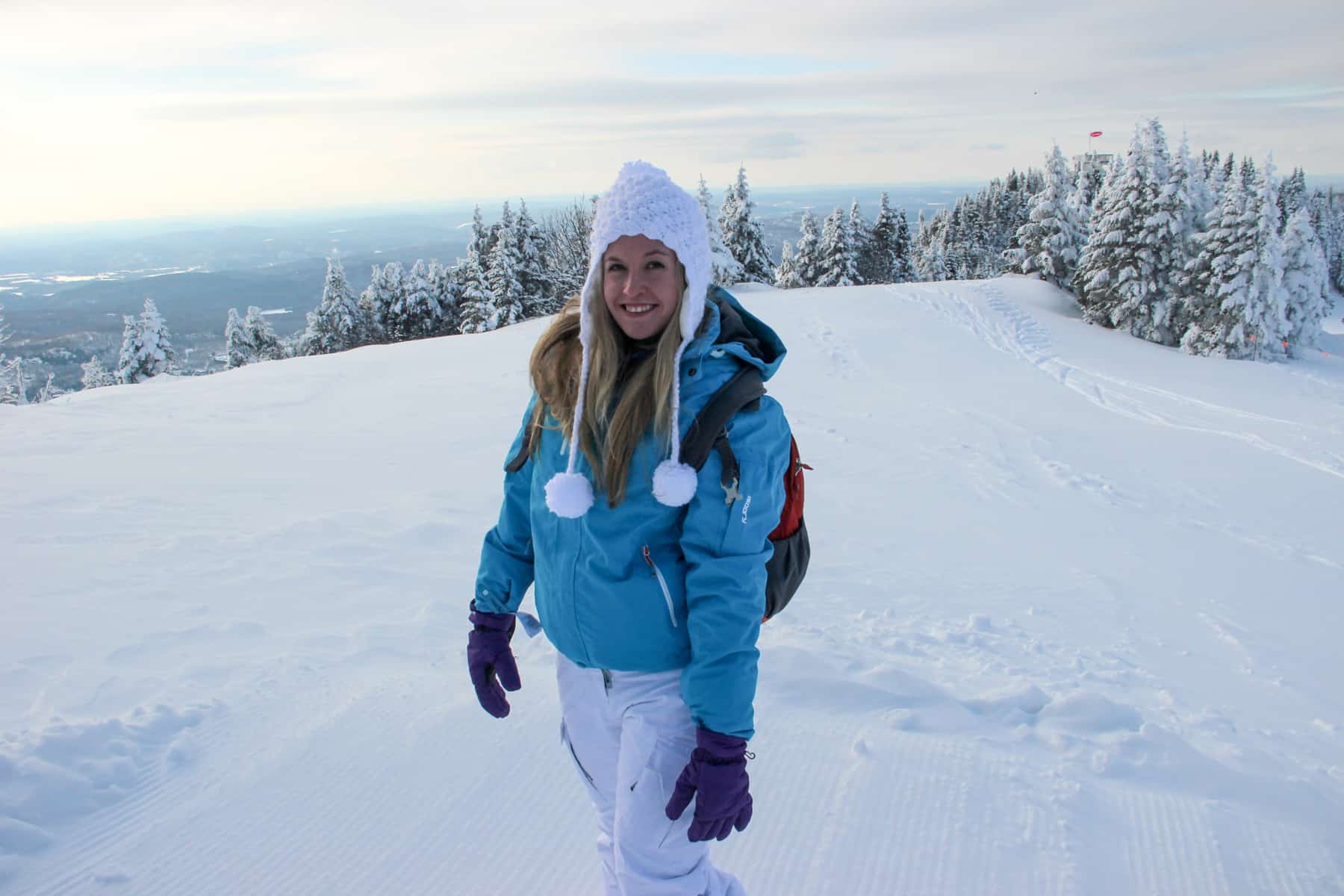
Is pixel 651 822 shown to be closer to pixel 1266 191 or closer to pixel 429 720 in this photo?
pixel 429 720

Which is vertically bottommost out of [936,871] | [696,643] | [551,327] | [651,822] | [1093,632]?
[1093,632]

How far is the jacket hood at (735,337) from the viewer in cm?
181

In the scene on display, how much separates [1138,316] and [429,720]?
2988 cm

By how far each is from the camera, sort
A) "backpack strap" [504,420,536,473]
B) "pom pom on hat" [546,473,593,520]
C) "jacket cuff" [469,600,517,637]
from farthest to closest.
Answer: "jacket cuff" [469,600,517,637] < "backpack strap" [504,420,536,473] < "pom pom on hat" [546,473,593,520]

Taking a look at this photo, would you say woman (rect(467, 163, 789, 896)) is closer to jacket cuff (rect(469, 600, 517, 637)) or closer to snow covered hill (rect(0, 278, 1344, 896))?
jacket cuff (rect(469, 600, 517, 637))

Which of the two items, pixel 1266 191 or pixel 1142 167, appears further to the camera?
pixel 1142 167

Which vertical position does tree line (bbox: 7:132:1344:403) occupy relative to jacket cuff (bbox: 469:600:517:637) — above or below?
above

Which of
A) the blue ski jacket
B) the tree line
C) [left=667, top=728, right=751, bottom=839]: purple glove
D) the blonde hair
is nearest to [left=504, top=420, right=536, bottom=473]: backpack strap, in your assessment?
the blonde hair

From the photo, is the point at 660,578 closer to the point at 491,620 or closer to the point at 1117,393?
the point at 491,620

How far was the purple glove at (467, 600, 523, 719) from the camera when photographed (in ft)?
7.20

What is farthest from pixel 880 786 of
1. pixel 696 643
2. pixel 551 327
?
pixel 551 327

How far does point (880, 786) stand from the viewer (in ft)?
9.20

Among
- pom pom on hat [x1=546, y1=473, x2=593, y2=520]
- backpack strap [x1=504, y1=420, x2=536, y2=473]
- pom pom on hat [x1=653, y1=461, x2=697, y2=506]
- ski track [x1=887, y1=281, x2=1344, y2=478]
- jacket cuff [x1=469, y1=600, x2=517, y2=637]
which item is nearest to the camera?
pom pom on hat [x1=653, y1=461, x2=697, y2=506]

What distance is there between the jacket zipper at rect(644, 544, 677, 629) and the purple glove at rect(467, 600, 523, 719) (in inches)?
26.4
